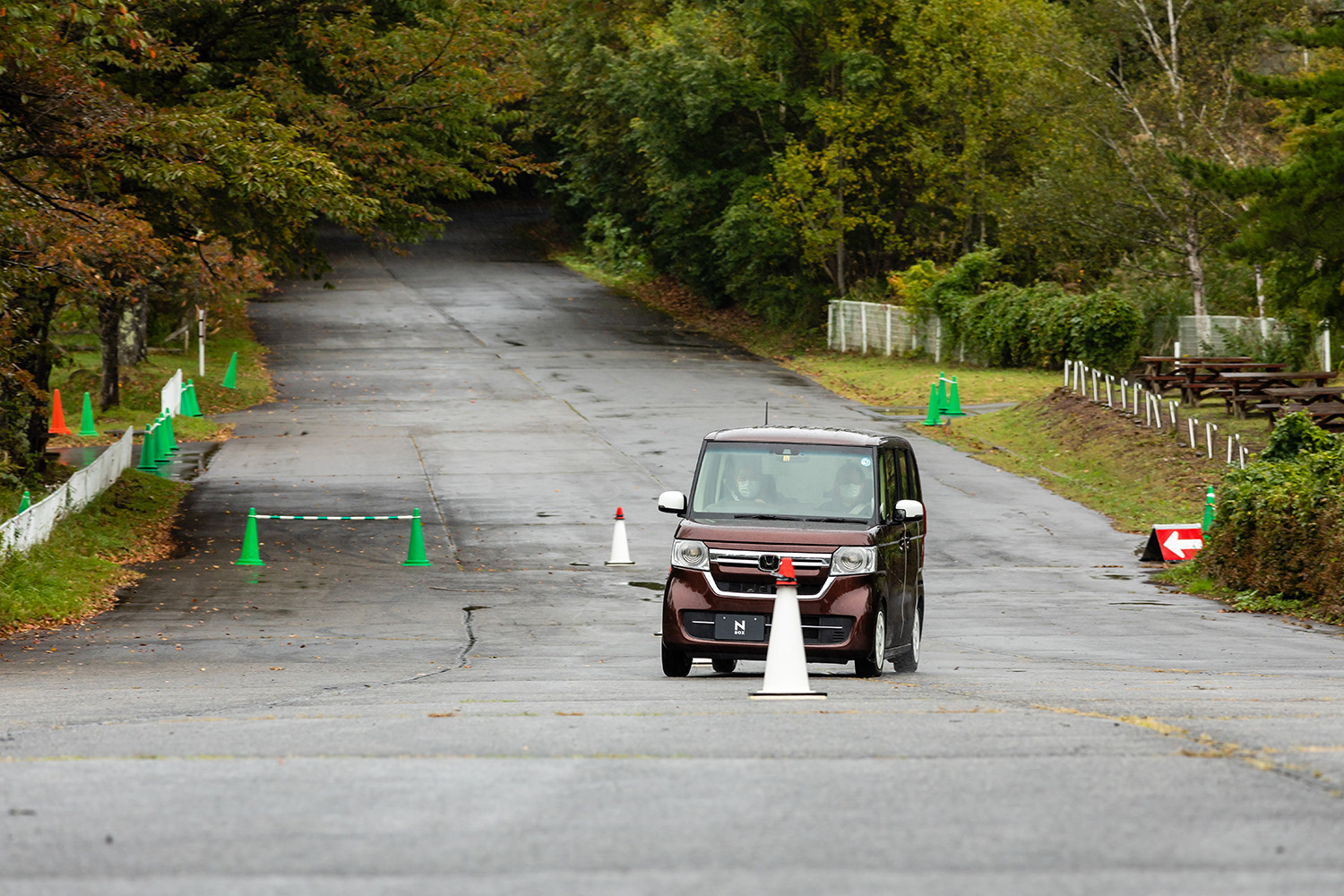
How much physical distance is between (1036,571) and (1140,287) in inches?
1016

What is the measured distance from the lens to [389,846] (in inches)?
209

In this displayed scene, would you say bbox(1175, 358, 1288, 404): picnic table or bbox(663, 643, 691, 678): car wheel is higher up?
bbox(1175, 358, 1288, 404): picnic table

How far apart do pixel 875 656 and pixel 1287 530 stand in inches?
335

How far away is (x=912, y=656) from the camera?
13.0m

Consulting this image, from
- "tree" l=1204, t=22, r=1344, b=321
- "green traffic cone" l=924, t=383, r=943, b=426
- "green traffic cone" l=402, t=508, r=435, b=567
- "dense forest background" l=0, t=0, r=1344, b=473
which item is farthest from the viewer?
"green traffic cone" l=924, t=383, r=943, b=426

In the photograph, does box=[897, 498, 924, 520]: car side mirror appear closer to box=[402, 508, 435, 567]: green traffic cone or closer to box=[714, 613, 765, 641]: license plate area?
box=[714, 613, 765, 641]: license plate area

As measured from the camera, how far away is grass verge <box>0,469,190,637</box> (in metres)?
15.9

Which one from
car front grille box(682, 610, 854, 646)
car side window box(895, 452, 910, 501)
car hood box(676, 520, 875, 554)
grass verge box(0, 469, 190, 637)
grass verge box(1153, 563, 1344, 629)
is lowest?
grass verge box(1153, 563, 1344, 629)

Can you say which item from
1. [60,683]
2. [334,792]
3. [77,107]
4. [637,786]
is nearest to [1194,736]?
[637,786]

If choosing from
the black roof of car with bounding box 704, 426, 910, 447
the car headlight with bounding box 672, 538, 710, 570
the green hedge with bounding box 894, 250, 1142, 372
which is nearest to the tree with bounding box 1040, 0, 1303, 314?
the green hedge with bounding box 894, 250, 1142, 372

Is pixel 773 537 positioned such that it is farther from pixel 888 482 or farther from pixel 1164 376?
pixel 1164 376

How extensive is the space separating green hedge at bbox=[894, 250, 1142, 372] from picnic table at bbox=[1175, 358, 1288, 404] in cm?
760

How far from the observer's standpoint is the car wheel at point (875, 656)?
1174 cm

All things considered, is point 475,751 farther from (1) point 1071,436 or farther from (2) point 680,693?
(1) point 1071,436
